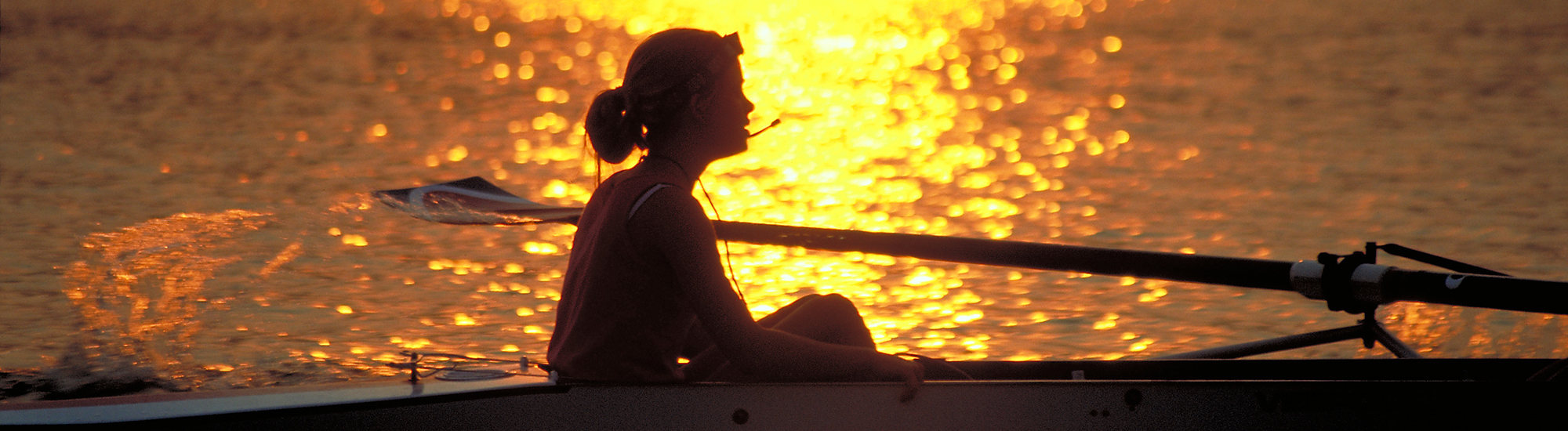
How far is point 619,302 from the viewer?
7.39 feet

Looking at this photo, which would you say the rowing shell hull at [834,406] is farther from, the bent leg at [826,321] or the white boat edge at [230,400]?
the bent leg at [826,321]

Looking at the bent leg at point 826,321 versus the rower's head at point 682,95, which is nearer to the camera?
the rower's head at point 682,95

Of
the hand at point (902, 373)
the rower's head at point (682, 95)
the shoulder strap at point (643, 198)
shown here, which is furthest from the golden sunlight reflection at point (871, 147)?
the hand at point (902, 373)

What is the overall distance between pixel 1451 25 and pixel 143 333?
20774 mm

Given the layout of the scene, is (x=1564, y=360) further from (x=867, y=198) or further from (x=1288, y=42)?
(x=1288, y=42)

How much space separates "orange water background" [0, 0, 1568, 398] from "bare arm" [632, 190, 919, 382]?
6.89 feet

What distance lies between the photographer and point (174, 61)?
17984mm

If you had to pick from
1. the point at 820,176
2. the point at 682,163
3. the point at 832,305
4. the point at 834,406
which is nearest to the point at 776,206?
the point at 820,176

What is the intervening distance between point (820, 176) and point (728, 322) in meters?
7.80

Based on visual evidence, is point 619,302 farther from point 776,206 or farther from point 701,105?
point 776,206

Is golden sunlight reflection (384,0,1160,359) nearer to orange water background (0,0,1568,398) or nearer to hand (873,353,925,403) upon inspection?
orange water background (0,0,1568,398)

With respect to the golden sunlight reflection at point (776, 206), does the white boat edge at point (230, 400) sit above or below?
below

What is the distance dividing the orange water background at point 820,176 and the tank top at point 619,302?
7.44ft

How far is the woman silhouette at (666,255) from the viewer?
86.7 inches
